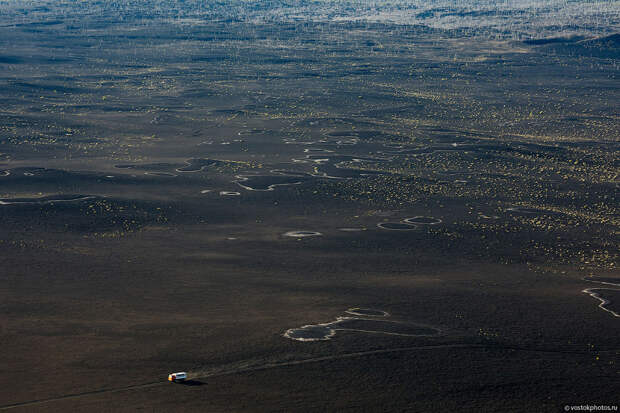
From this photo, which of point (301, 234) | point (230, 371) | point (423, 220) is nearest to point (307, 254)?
point (301, 234)

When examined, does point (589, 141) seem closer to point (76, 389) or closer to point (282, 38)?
point (76, 389)

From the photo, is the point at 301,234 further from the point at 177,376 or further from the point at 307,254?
the point at 177,376

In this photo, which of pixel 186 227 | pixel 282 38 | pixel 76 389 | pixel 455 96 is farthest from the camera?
pixel 282 38

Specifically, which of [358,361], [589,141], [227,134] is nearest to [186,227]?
[358,361]

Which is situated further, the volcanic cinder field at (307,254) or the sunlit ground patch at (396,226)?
the sunlit ground patch at (396,226)

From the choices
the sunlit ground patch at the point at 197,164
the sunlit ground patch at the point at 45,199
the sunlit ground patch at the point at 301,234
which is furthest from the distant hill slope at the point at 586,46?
the sunlit ground patch at the point at 45,199

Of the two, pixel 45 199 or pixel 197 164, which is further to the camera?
pixel 197 164
